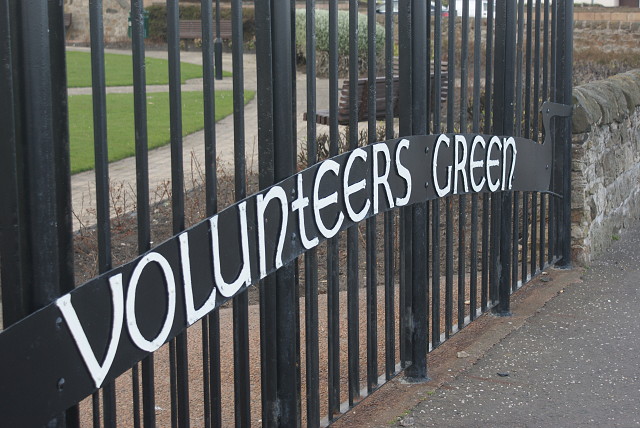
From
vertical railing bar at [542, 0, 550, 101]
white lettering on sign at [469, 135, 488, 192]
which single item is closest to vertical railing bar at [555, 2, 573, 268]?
vertical railing bar at [542, 0, 550, 101]

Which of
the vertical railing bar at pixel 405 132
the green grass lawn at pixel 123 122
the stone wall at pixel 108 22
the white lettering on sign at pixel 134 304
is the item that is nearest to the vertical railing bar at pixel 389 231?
the vertical railing bar at pixel 405 132

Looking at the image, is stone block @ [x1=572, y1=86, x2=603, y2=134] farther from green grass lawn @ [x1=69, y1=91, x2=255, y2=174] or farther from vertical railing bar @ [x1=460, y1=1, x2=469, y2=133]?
green grass lawn @ [x1=69, y1=91, x2=255, y2=174]

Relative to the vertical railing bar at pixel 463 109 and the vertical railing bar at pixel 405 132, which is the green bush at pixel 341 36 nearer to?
the vertical railing bar at pixel 463 109

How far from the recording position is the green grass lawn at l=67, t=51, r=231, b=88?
1611 cm

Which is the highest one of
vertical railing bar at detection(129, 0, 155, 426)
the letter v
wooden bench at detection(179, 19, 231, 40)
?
wooden bench at detection(179, 19, 231, 40)

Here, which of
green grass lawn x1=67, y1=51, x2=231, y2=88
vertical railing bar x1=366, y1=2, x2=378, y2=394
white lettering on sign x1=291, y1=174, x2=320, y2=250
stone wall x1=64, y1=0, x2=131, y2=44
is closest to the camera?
white lettering on sign x1=291, y1=174, x2=320, y2=250

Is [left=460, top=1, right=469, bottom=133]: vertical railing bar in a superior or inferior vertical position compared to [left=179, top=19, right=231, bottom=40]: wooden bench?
inferior

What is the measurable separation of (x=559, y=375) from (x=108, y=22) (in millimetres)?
22886

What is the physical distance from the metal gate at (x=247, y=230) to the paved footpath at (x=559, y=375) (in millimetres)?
258

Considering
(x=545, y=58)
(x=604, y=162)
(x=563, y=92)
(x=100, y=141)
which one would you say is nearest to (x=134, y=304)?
(x=100, y=141)

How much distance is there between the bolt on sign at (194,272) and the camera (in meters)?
2.20

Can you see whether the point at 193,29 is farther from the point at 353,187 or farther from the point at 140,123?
the point at 140,123

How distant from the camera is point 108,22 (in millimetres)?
25500

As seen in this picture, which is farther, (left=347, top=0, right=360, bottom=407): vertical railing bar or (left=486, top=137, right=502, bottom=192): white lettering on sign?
(left=486, top=137, right=502, bottom=192): white lettering on sign
